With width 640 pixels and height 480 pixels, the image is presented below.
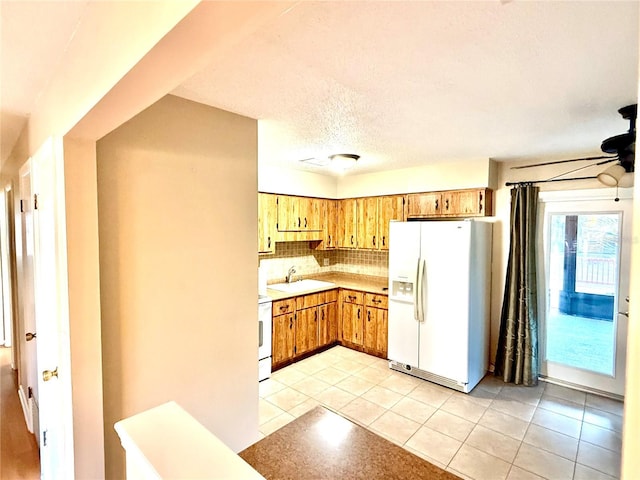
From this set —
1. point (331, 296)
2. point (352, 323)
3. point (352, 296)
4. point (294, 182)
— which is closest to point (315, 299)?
point (331, 296)

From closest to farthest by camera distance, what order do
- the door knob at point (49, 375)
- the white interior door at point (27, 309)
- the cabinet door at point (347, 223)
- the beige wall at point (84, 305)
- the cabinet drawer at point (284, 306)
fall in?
the beige wall at point (84, 305) < the door knob at point (49, 375) < the white interior door at point (27, 309) < the cabinet drawer at point (284, 306) < the cabinet door at point (347, 223)

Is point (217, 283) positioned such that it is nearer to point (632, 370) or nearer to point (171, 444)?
point (171, 444)

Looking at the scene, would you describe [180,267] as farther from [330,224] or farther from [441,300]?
[330,224]

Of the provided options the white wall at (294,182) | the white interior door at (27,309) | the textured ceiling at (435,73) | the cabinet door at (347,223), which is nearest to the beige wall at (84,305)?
the textured ceiling at (435,73)

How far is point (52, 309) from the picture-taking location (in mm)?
1666

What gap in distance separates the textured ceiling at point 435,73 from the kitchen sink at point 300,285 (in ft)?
6.92

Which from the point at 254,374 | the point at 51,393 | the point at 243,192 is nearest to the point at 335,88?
the point at 243,192

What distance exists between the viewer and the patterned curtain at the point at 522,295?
3514 mm

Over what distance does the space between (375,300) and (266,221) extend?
68.1 inches

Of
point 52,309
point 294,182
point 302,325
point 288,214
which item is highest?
point 294,182

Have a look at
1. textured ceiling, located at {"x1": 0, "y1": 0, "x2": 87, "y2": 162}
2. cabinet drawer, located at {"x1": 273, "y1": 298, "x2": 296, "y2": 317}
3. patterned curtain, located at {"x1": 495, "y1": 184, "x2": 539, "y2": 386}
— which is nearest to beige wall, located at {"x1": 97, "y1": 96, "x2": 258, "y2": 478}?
textured ceiling, located at {"x1": 0, "y1": 0, "x2": 87, "y2": 162}

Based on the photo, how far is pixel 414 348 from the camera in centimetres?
375

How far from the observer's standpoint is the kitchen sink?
429 centimetres

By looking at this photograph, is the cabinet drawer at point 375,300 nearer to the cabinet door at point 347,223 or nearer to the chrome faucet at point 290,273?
the cabinet door at point 347,223
